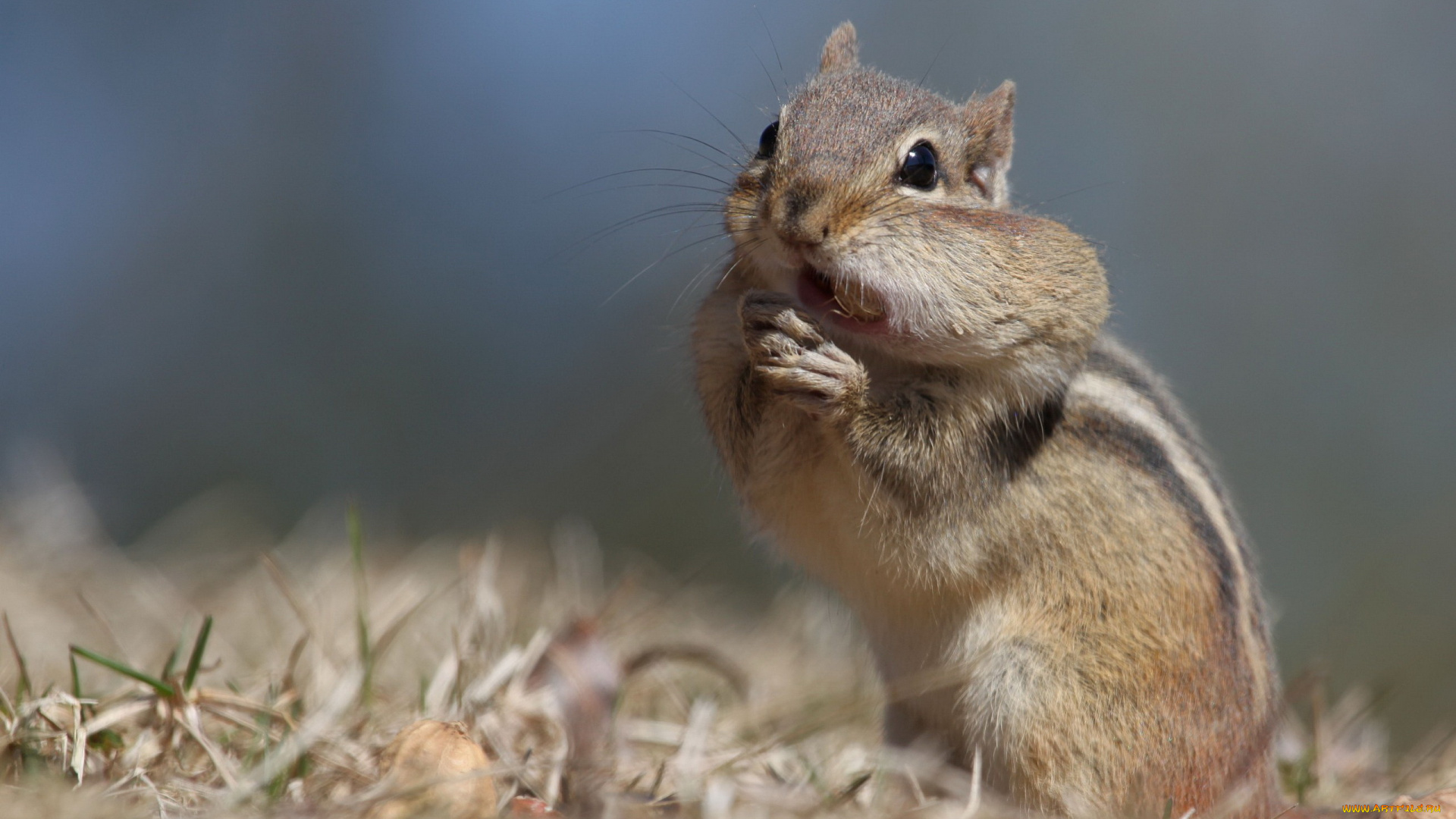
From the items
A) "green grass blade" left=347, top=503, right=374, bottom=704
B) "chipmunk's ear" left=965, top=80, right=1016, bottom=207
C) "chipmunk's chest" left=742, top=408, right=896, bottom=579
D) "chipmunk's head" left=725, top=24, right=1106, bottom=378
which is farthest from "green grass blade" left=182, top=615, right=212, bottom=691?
"chipmunk's ear" left=965, top=80, right=1016, bottom=207

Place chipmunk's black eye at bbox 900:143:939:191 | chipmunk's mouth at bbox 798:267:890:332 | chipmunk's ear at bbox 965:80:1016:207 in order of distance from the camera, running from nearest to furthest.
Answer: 1. chipmunk's mouth at bbox 798:267:890:332
2. chipmunk's black eye at bbox 900:143:939:191
3. chipmunk's ear at bbox 965:80:1016:207

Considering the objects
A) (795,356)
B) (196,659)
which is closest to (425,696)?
Result: (196,659)

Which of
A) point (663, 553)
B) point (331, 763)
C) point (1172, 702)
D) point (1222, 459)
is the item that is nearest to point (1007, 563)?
point (1172, 702)

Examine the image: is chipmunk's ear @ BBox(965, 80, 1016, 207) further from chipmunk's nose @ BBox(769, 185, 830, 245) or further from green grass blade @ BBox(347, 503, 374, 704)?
green grass blade @ BBox(347, 503, 374, 704)

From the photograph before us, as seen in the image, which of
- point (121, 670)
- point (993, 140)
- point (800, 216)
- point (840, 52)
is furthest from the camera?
point (840, 52)

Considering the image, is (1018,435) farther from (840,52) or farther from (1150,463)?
(840,52)

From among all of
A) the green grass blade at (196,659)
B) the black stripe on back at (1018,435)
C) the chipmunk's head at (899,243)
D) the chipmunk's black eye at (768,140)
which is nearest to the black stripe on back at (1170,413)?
the black stripe on back at (1018,435)

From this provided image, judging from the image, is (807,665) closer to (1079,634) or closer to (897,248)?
(1079,634)
